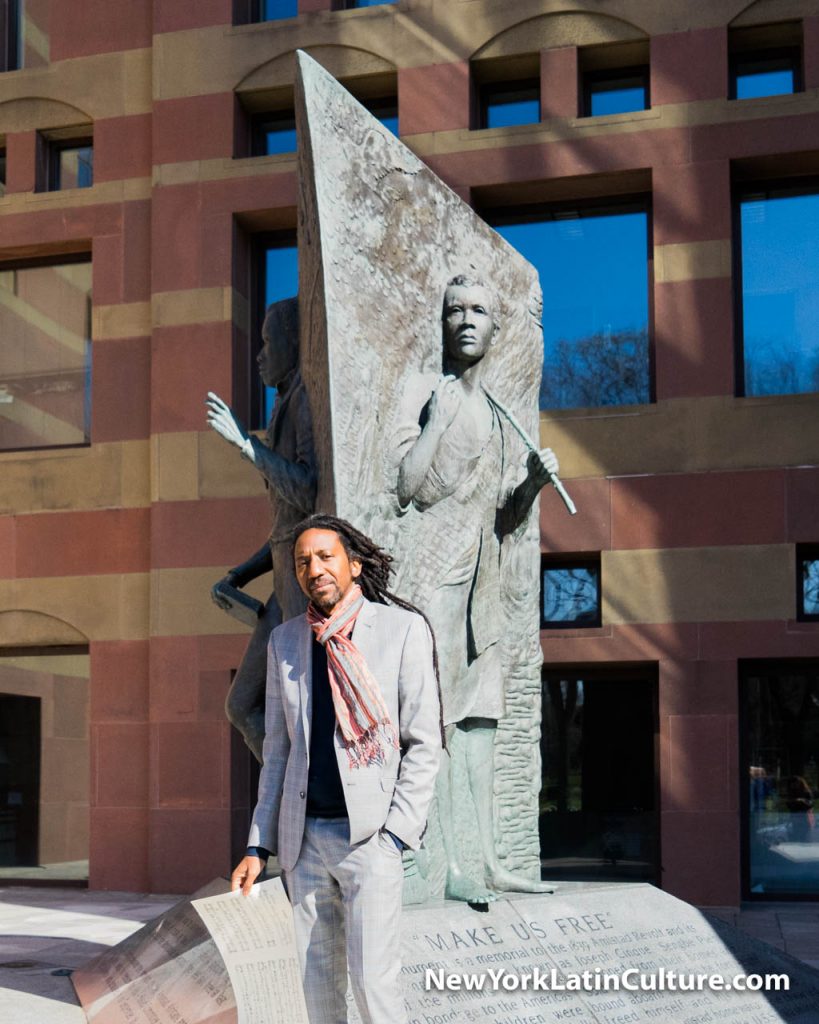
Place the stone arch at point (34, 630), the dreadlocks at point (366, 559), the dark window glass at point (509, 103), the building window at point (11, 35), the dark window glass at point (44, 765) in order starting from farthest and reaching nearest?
the building window at point (11, 35), the dark window glass at point (44, 765), the stone arch at point (34, 630), the dark window glass at point (509, 103), the dreadlocks at point (366, 559)

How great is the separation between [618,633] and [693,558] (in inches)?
36.7

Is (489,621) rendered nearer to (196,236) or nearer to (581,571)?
(581,571)

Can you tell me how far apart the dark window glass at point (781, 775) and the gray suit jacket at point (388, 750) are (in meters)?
9.51

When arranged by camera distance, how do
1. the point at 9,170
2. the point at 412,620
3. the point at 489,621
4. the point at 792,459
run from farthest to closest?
the point at 9,170
the point at 792,459
the point at 489,621
the point at 412,620

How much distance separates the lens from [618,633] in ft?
43.3

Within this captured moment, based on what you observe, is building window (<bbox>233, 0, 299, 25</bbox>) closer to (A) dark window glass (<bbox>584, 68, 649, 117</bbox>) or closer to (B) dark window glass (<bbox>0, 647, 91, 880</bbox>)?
(A) dark window glass (<bbox>584, 68, 649, 117</bbox>)

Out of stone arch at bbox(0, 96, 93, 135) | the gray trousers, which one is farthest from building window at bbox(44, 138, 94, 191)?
the gray trousers

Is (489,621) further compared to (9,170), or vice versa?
(9,170)

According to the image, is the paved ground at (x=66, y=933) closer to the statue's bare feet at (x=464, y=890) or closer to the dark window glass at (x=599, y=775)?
the dark window glass at (x=599, y=775)

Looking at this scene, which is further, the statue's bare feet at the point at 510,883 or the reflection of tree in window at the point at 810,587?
the reflection of tree in window at the point at 810,587

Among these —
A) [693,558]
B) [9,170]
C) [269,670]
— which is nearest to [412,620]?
[269,670]

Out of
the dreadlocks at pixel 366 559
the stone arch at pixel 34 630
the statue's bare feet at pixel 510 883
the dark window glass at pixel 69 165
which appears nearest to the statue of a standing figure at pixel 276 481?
the statue's bare feet at pixel 510 883

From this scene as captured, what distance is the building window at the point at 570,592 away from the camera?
13.6m

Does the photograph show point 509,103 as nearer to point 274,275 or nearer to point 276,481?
point 274,275
